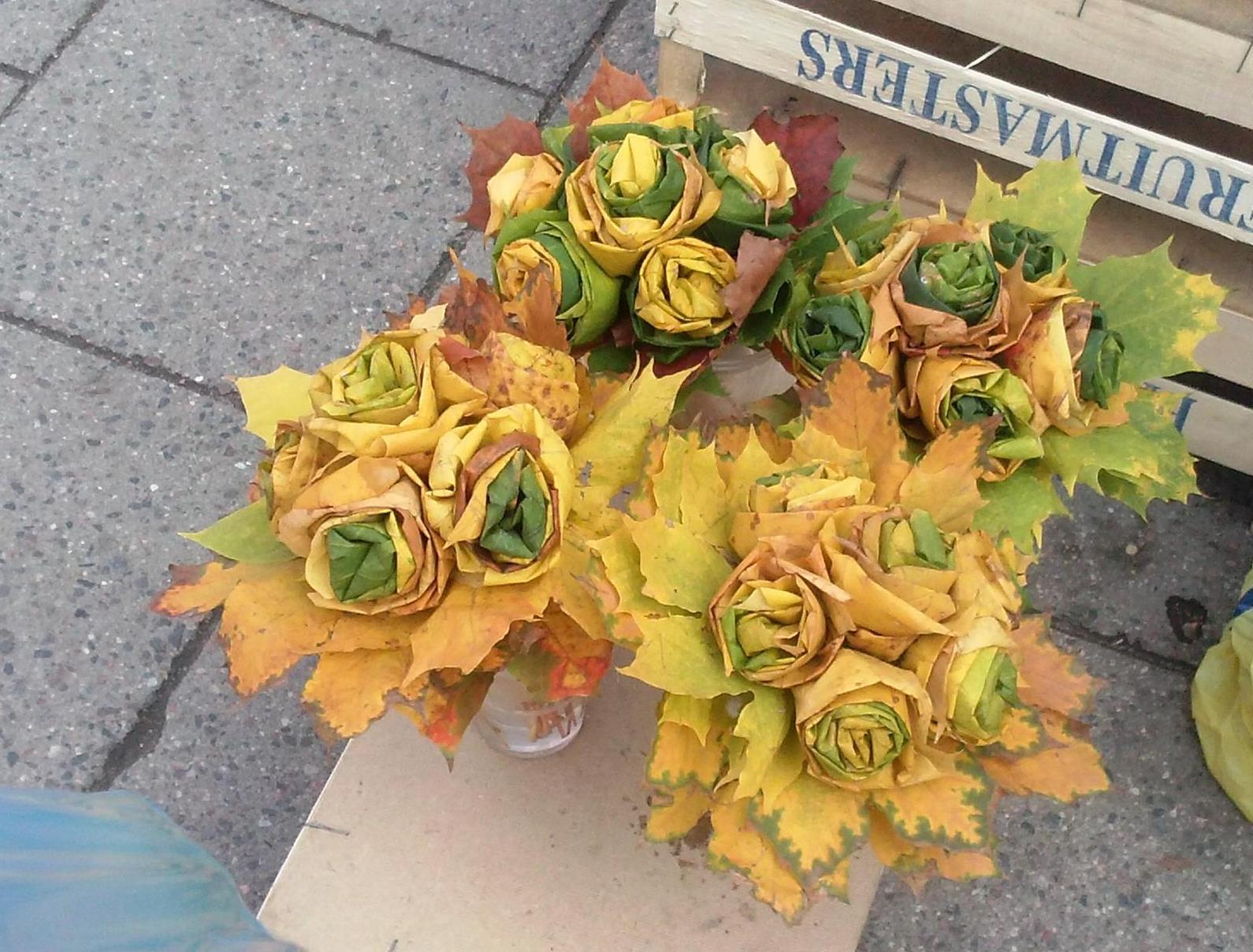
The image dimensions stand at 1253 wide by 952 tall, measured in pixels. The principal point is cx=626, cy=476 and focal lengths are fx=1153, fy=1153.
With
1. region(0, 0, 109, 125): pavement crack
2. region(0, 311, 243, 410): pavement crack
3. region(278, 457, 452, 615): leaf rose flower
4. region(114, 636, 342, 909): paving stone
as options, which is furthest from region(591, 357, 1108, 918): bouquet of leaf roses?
region(0, 0, 109, 125): pavement crack

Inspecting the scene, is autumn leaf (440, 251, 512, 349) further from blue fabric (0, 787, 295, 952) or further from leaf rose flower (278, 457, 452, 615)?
blue fabric (0, 787, 295, 952)

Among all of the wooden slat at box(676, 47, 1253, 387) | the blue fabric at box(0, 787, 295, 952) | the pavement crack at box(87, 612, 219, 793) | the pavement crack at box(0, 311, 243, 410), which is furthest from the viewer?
the pavement crack at box(0, 311, 243, 410)

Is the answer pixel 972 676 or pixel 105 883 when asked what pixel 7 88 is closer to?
pixel 105 883

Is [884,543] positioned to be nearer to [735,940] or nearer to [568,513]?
[568,513]

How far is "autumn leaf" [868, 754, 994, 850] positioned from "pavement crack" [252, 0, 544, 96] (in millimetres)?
1463

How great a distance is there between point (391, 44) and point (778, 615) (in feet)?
5.22

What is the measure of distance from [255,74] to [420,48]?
0.27 m

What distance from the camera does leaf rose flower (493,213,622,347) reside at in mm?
774

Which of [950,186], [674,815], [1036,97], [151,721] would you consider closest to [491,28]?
[950,186]

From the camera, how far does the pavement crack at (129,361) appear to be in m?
1.59

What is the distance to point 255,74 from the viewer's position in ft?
6.14

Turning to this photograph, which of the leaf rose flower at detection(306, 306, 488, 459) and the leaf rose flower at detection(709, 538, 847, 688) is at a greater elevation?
the leaf rose flower at detection(306, 306, 488, 459)

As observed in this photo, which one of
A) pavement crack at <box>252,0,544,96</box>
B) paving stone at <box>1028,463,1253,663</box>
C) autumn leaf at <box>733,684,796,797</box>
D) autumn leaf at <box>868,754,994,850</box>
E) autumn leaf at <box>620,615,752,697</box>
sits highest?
autumn leaf at <box>620,615,752,697</box>

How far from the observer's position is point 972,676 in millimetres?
622
